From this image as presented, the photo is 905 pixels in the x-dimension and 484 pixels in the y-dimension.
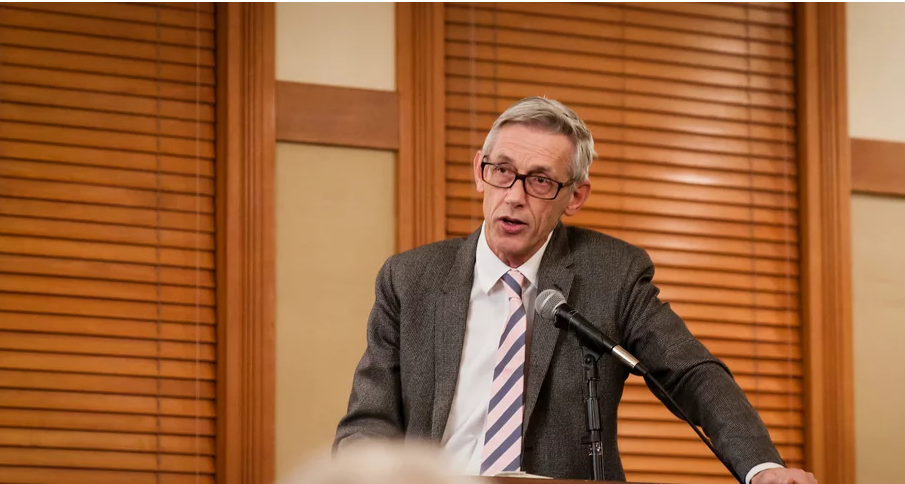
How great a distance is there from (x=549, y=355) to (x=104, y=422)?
154 cm

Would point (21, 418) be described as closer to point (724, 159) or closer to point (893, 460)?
point (724, 159)

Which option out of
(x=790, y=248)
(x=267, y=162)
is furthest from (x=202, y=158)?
(x=790, y=248)

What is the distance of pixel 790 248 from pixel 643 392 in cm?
79

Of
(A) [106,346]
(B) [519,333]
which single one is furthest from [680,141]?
(A) [106,346]

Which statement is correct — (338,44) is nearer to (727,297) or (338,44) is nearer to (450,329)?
(450,329)

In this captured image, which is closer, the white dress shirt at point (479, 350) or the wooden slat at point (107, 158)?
the white dress shirt at point (479, 350)

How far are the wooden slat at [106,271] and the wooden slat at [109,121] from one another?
0.40m

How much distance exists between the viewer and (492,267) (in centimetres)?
267

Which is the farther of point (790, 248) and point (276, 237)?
point (790, 248)

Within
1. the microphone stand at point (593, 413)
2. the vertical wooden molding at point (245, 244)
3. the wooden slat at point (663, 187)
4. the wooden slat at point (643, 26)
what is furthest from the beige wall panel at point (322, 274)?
the microphone stand at point (593, 413)

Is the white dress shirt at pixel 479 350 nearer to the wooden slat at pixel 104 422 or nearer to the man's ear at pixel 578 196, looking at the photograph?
the man's ear at pixel 578 196

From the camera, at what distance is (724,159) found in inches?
170

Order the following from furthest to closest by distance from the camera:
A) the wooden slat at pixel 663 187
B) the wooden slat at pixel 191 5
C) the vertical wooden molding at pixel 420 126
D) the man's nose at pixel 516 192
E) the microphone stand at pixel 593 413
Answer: the wooden slat at pixel 663 187
the vertical wooden molding at pixel 420 126
the wooden slat at pixel 191 5
the man's nose at pixel 516 192
the microphone stand at pixel 593 413

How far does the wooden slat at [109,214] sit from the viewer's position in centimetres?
345
